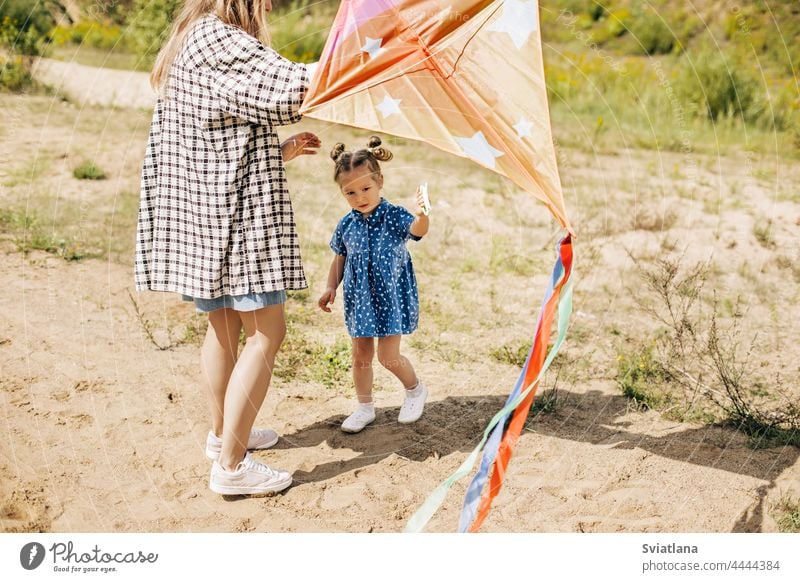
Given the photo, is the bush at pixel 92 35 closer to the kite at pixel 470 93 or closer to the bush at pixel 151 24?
the bush at pixel 151 24

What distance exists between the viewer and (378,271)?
136 inches

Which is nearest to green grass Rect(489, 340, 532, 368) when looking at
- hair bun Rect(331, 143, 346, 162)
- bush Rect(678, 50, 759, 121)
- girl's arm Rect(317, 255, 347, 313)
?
girl's arm Rect(317, 255, 347, 313)

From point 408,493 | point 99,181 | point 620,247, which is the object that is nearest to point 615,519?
point 408,493

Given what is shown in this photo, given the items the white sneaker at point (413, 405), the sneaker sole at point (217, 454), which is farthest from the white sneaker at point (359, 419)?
the sneaker sole at point (217, 454)

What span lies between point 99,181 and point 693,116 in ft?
17.2

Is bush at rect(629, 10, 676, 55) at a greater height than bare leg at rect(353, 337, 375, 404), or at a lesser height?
greater

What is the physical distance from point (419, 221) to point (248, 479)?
1.12m

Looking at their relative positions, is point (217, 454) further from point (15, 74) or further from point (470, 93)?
point (15, 74)

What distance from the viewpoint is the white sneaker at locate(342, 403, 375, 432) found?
3684 millimetres

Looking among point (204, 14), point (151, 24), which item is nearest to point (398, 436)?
point (204, 14)

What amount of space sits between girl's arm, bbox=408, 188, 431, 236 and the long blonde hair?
0.79 meters

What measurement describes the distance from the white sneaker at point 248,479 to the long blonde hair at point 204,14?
1352 mm

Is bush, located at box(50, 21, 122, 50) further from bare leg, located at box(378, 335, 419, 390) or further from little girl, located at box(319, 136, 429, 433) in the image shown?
bare leg, located at box(378, 335, 419, 390)

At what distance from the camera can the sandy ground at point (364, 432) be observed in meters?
3.16
